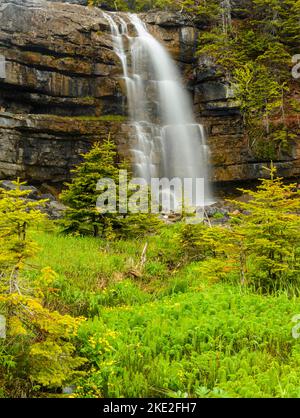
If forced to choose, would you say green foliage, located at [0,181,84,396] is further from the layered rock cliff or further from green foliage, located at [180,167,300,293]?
the layered rock cliff

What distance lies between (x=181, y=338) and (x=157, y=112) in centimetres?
2513

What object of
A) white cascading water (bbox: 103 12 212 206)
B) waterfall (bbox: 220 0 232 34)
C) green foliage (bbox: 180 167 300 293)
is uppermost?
waterfall (bbox: 220 0 232 34)

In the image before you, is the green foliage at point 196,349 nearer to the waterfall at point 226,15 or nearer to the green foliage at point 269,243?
the green foliage at point 269,243

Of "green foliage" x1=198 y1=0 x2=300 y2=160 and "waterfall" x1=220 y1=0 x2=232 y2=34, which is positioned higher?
"waterfall" x1=220 y1=0 x2=232 y2=34

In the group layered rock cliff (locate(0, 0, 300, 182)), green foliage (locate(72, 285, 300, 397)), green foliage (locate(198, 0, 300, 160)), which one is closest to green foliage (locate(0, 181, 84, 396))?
green foliage (locate(72, 285, 300, 397))

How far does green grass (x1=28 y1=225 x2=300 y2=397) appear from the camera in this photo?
4738mm

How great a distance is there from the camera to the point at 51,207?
21688mm

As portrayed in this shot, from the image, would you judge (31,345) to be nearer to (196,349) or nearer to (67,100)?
(196,349)

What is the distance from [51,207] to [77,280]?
13146 mm

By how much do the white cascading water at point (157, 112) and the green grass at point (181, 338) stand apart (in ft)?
61.3

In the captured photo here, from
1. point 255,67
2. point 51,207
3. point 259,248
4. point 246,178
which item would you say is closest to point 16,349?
point 259,248

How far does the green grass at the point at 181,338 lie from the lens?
A: 15.5ft

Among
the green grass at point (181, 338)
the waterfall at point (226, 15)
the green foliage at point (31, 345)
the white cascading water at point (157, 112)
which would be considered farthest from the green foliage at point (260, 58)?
the green foliage at point (31, 345)

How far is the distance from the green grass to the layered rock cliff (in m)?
18.8
